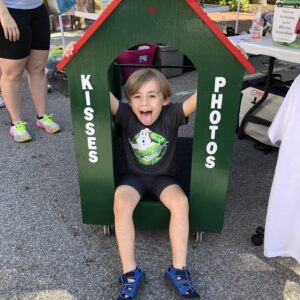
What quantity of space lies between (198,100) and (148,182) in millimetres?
528

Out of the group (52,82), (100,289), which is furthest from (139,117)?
(52,82)

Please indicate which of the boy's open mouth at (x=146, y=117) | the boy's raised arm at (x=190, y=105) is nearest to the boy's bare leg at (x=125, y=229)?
the boy's open mouth at (x=146, y=117)

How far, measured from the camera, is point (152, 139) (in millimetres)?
1879

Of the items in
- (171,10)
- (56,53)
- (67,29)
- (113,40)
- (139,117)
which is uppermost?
(171,10)

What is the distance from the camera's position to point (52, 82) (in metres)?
4.65

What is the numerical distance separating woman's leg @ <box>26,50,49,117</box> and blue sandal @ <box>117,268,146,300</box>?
78.1 inches

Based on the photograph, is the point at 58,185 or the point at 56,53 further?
the point at 56,53

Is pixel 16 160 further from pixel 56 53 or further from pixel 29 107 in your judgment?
pixel 56 53

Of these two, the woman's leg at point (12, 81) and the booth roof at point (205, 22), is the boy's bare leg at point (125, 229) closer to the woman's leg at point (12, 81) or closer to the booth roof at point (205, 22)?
the booth roof at point (205, 22)

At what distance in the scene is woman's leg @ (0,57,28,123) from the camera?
2768 mm

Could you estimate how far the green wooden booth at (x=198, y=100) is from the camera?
1.50 metres

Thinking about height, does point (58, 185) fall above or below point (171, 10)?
below

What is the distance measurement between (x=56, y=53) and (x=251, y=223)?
355 cm

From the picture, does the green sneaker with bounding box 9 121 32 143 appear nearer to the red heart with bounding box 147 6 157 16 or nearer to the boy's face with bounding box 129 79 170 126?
the boy's face with bounding box 129 79 170 126
